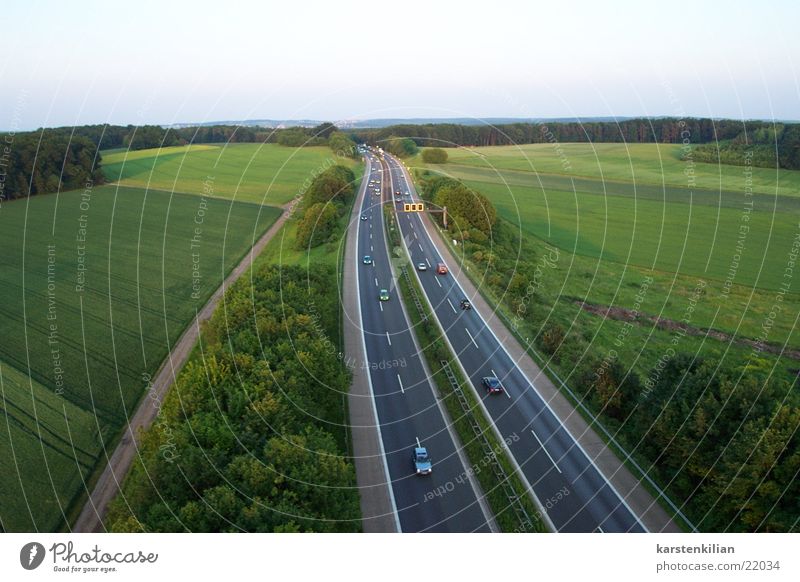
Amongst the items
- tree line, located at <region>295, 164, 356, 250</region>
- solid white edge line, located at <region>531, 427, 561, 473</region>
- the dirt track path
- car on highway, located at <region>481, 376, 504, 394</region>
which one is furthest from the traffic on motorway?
tree line, located at <region>295, 164, 356, 250</region>

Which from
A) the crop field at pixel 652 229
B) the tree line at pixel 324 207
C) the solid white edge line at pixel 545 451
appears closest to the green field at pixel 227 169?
the tree line at pixel 324 207

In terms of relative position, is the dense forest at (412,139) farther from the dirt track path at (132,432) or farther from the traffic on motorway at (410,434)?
the traffic on motorway at (410,434)

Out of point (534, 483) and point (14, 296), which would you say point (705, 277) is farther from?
point (14, 296)

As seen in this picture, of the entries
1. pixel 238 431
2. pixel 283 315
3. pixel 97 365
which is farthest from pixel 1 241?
pixel 238 431

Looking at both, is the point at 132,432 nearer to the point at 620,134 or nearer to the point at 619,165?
the point at 619,165
